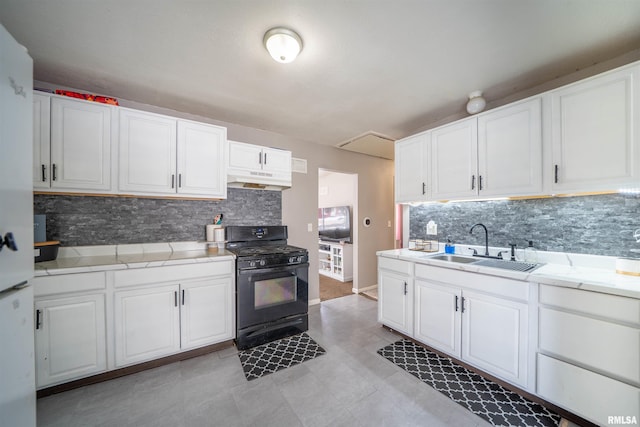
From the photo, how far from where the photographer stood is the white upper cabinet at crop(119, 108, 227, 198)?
2162mm

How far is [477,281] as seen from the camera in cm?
190

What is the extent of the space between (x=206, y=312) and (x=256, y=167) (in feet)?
5.34

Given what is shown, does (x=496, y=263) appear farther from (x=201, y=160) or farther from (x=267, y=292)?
(x=201, y=160)

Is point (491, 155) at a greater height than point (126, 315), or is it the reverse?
point (491, 155)

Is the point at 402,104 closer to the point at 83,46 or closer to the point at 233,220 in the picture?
the point at 233,220

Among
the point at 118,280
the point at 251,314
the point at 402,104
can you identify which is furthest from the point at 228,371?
the point at 402,104

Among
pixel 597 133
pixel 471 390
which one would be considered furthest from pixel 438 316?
pixel 597 133

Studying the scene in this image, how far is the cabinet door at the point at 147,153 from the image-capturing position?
7.03 ft

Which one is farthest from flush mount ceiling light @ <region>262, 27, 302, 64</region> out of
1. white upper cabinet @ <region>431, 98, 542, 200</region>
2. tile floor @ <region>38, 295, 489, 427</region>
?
tile floor @ <region>38, 295, 489, 427</region>

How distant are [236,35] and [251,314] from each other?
2372 mm

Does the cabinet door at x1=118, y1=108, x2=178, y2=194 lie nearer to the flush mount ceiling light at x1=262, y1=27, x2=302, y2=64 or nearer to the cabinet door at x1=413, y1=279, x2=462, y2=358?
the flush mount ceiling light at x1=262, y1=27, x2=302, y2=64

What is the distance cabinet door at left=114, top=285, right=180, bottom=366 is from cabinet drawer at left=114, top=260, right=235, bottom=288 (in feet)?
0.25

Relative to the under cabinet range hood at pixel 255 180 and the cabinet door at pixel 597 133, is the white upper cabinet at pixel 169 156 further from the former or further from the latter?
the cabinet door at pixel 597 133

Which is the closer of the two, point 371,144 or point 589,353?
point 589,353
